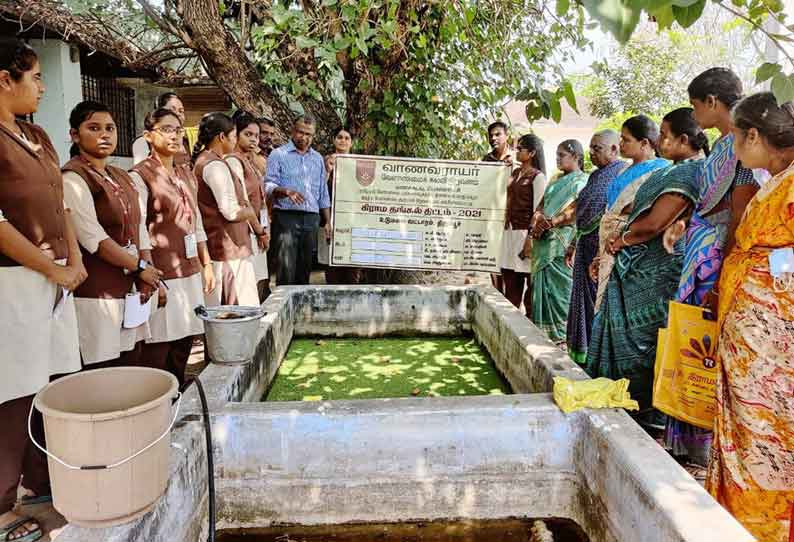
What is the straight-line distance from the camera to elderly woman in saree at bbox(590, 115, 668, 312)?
3590 millimetres

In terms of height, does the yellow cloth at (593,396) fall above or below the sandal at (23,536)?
above

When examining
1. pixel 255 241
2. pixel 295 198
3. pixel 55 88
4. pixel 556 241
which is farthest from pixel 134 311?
pixel 55 88

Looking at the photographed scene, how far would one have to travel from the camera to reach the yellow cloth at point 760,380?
6.93 ft

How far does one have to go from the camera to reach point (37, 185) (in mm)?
2338

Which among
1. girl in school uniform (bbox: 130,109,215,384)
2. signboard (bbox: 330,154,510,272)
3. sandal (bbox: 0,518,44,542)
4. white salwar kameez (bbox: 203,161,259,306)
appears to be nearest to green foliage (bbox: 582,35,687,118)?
signboard (bbox: 330,154,510,272)

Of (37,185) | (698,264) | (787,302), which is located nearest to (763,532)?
(787,302)

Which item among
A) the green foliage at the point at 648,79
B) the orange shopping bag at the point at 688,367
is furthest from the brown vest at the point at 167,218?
the green foliage at the point at 648,79

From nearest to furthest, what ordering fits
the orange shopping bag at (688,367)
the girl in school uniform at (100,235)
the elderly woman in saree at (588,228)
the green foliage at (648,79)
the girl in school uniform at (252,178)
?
1. the orange shopping bag at (688,367)
2. the girl in school uniform at (100,235)
3. the elderly woman in saree at (588,228)
4. the girl in school uniform at (252,178)
5. the green foliage at (648,79)

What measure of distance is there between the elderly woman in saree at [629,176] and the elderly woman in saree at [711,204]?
0.71m

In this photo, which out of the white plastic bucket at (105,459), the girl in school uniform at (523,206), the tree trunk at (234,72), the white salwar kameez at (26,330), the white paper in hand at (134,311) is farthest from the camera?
the tree trunk at (234,72)

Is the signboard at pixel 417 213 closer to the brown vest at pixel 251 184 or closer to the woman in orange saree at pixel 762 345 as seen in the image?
the brown vest at pixel 251 184

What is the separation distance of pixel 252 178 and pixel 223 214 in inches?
21.4

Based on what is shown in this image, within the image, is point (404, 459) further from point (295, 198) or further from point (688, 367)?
point (295, 198)

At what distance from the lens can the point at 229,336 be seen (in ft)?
8.73
